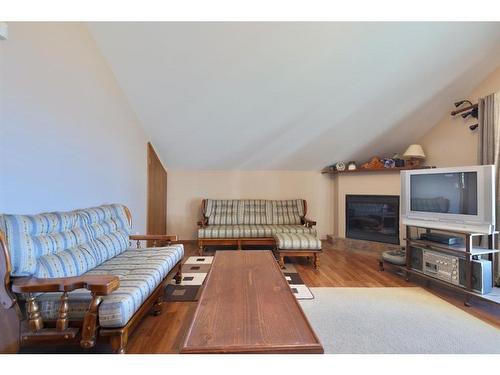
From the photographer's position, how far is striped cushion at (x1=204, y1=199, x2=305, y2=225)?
402cm

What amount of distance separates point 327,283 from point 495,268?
166cm

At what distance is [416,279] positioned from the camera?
8.34 ft

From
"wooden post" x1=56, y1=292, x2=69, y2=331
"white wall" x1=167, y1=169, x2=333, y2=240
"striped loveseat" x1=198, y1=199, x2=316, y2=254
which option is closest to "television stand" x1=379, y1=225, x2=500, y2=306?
"striped loveseat" x1=198, y1=199, x2=316, y2=254

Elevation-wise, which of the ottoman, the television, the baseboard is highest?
the television

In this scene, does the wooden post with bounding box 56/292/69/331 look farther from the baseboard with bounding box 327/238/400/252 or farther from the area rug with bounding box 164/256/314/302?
the baseboard with bounding box 327/238/400/252

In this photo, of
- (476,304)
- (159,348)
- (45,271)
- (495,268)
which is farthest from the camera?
(495,268)

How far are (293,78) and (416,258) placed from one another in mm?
2497

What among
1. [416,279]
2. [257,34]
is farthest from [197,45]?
[416,279]

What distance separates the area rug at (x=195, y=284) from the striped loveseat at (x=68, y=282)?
44cm

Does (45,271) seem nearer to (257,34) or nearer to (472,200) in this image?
(257,34)

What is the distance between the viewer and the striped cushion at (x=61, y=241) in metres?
1.22

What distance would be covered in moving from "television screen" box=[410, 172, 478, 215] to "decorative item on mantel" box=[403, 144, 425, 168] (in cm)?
101

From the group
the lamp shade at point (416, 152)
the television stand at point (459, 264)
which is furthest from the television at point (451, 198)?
the lamp shade at point (416, 152)

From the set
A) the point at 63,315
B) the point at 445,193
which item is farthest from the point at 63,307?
the point at 445,193
